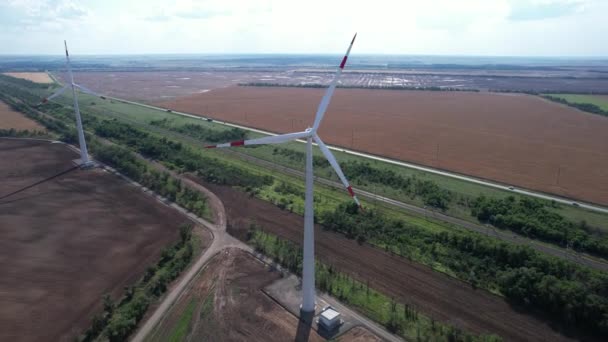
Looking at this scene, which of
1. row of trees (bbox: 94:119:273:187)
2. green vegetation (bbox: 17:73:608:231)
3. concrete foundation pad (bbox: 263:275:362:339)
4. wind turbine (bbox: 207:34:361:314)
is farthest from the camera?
row of trees (bbox: 94:119:273:187)

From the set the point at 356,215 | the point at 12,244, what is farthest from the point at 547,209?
the point at 12,244

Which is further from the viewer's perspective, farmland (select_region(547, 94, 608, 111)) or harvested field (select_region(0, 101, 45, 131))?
farmland (select_region(547, 94, 608, 111))

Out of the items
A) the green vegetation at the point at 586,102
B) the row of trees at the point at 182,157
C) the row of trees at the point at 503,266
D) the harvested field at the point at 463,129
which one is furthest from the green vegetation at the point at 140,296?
the green vegetation at the point at 586,102

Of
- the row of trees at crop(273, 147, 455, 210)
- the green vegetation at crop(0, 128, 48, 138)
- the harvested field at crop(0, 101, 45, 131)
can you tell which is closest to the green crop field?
the row of trees at crop(273, 147, 455, 210)

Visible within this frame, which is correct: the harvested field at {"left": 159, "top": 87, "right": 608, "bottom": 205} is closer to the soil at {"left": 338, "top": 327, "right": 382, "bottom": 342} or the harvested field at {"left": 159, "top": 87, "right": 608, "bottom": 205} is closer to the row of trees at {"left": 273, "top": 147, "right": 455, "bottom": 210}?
the row of trees at {"left": 273, "top": 147, "right": 455, "bottom": 210}

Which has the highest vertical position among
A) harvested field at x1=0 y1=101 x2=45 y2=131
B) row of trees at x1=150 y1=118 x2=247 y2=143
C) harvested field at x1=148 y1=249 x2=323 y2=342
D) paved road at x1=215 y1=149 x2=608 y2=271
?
harvested field at x1=0 y1=101 x2=45 y2=131

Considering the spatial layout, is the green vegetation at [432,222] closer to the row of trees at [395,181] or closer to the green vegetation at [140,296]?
the row of trees at [395,181]
